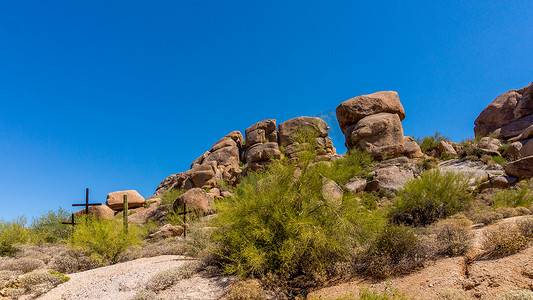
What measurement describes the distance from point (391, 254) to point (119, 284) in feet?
23.2

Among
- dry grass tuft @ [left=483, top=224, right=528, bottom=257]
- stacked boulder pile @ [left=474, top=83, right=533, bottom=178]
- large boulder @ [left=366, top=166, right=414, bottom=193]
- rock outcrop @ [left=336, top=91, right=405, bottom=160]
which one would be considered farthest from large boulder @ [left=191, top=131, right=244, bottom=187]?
dry grass tuft @ [left=483, top=224, right=528, bottom=257]

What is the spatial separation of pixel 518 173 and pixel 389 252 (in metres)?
13.3

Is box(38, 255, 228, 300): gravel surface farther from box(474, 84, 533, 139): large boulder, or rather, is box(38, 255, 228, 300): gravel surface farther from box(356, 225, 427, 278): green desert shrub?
box(474, 84, 533, 139): large boulder

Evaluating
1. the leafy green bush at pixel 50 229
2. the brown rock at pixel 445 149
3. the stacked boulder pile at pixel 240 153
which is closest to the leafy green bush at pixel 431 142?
the brown rock at pixel 445 149

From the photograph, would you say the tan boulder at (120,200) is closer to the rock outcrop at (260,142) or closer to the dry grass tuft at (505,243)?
the rock outcrop at (260,142)

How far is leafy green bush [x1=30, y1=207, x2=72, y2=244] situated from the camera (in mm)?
Result: 18844

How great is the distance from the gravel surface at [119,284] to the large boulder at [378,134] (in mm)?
20581

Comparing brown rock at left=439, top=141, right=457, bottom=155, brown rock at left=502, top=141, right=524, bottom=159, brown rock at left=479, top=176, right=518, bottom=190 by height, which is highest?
brown rock at left=439, top=141, right=457, bottom=155

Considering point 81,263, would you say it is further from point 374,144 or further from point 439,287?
point 374,144

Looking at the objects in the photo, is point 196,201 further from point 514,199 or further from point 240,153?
point 514,199

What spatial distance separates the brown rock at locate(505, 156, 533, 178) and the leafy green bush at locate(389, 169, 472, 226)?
545 centimetres

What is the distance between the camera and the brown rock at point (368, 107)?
28.8 m

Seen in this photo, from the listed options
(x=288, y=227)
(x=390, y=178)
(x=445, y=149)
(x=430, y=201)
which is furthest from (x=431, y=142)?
(x=288, y=227)

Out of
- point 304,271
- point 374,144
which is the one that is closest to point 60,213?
point 304,271
